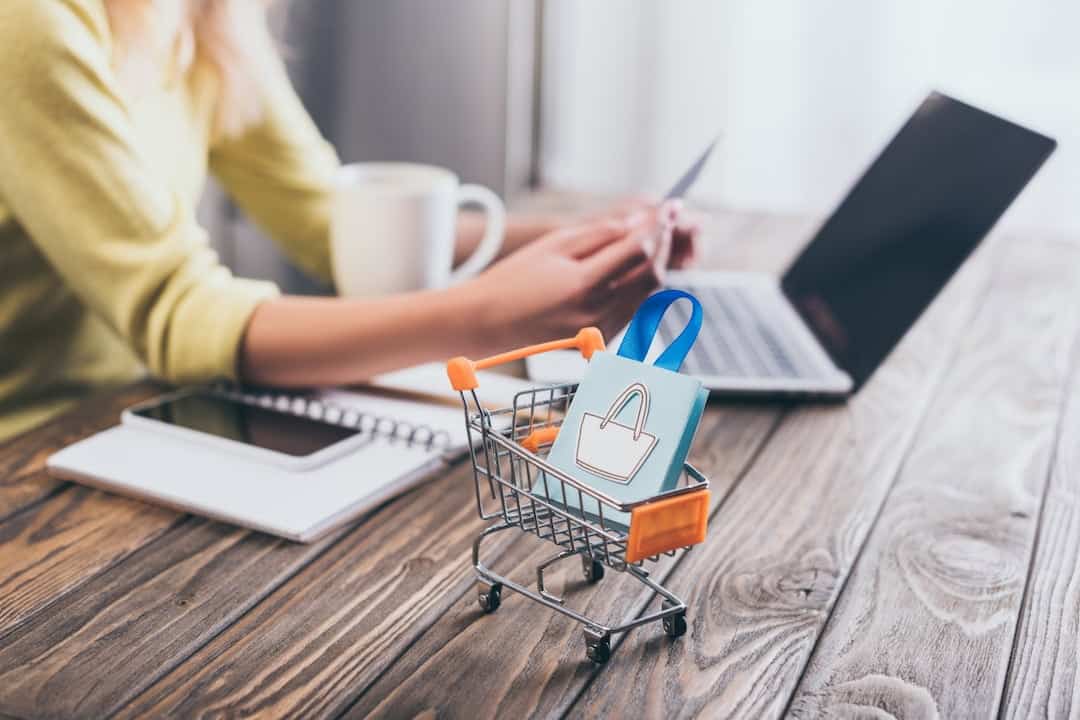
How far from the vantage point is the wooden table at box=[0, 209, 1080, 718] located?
0.60 m

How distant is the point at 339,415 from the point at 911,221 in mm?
584

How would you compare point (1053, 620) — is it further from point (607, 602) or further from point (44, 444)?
point (44, 444)

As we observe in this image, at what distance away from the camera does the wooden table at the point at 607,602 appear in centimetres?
60

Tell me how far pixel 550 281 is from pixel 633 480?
36cm

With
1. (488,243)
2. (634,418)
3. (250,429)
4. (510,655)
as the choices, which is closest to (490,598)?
(510,655)

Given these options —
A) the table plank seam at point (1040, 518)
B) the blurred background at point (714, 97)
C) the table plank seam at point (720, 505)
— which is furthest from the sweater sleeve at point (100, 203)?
the blurred background at point (714, 97)

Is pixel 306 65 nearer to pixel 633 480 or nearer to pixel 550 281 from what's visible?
pixel 550 281

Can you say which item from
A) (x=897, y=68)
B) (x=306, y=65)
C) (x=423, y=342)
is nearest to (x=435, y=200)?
(x=423, y=342)

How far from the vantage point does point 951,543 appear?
0.79 meters

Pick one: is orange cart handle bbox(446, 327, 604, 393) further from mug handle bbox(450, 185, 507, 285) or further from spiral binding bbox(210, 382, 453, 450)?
mug handle bbox(450, 185, 507, 285)

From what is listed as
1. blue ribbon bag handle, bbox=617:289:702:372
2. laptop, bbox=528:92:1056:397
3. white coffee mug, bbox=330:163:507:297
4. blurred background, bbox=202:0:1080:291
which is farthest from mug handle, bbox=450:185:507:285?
blurred background, bbox=202:0:1080:291

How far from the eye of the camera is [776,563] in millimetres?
753

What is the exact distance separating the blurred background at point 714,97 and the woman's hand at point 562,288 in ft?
3.28

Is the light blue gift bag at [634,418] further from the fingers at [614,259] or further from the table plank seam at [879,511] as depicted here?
the fingers at [614,259]
